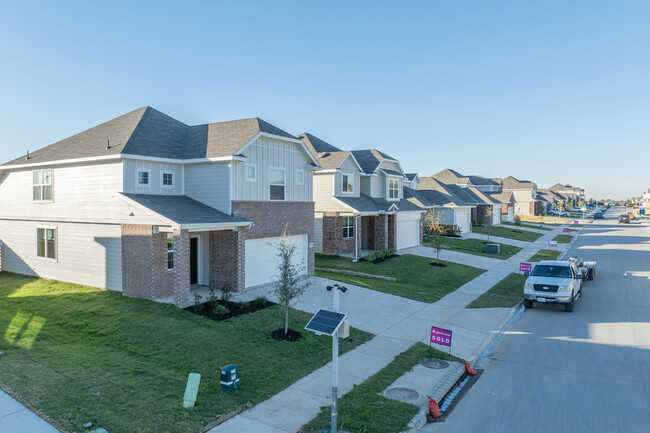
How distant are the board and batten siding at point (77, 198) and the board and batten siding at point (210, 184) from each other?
2933mm

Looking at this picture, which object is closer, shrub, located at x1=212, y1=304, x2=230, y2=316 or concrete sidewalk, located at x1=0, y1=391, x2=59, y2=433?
concrete sidewalk, located at x1=0, y1=391, x2=59, y2=433

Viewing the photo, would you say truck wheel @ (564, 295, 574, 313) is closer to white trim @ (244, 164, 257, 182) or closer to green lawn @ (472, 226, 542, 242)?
white trim @ (244, 164, 257, 182)

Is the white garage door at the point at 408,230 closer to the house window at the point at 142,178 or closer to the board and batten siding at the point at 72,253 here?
the house window at the point at 142,178

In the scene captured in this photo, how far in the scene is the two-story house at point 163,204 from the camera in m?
15.8

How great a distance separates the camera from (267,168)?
19.0m

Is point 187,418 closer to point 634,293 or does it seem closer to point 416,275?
Result: point 416,275

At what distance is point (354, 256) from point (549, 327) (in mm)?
14106

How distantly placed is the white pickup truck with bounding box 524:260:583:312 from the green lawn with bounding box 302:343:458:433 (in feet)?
31.6

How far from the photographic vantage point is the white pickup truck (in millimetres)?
16812

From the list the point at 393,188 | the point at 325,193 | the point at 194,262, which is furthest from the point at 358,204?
the point at 194,262

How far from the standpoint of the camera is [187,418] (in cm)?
793

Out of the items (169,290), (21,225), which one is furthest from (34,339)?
(21,225)

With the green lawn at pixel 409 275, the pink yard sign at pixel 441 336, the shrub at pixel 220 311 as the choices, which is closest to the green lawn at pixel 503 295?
the green lawn at pixel 409 275

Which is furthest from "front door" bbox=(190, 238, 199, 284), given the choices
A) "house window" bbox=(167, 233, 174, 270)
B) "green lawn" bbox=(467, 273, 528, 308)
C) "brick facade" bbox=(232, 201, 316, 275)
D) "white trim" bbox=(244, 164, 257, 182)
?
"green lawn" bbox=(467, 273, 528, 308)
